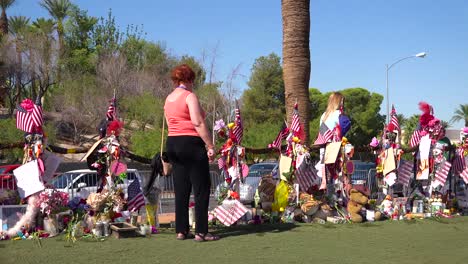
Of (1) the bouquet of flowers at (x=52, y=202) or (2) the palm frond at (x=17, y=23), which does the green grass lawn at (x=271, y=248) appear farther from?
(2) the palm frond at (x=17, y=23)

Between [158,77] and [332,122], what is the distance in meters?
44.2

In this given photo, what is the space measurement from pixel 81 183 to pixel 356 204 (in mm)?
4581

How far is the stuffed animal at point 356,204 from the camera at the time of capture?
32.5 feet

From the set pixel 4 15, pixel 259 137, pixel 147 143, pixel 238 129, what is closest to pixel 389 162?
Result: pixel 238 129

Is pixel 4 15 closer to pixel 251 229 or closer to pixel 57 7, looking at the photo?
pixel 57 7

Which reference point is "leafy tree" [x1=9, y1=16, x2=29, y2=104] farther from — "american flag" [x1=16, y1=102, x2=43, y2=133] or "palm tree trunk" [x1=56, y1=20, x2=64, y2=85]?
"american flag" [x1=16, y1=102, x2=43, y2=133]

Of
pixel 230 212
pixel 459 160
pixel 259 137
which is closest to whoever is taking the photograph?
pixel 230 212

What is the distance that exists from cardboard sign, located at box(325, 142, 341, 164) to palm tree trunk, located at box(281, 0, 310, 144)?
198 centimetres

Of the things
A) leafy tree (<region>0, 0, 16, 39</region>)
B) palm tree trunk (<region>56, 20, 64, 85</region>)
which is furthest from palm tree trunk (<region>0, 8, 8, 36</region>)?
palm tree trunk (<region>56, 20, 64, 85</region>)

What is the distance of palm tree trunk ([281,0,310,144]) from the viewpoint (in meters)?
12.1

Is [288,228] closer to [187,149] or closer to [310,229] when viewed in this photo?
[310,229]

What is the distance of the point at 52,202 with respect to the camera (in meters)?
7.95

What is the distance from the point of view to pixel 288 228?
8844 millimetres

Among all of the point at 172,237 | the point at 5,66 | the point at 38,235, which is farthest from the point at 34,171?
the point at 5,66
